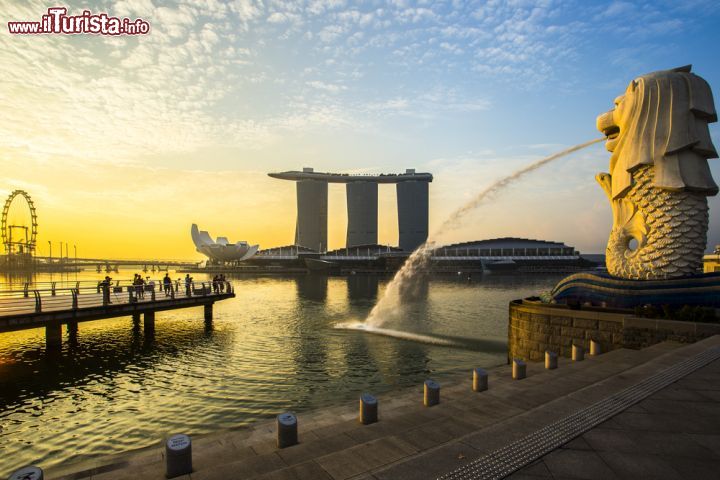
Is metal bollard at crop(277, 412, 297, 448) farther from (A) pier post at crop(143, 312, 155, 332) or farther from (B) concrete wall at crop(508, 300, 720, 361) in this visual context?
(A) pier post at crop(143, 312, 155, 332)

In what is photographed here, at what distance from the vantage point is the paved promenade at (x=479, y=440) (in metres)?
6.76

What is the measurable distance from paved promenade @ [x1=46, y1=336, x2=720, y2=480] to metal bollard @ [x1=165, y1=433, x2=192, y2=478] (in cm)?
32

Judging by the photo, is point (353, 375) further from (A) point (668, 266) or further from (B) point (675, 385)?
(A) point (668, 266)

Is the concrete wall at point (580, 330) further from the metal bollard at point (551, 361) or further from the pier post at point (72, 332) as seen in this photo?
the pier post at point (72, 332)

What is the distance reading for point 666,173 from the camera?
70.1ft

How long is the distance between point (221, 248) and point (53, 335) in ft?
509

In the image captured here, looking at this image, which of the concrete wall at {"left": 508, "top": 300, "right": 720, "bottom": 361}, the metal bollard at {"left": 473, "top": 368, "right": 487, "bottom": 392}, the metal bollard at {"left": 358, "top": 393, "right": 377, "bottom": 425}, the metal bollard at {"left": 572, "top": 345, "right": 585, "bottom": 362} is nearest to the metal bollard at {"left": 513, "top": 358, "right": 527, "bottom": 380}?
the metal bollard at {"left": 473, "top": 368, "right": 487, "bottom": 392}

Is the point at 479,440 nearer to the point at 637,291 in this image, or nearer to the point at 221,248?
the point at 637,291

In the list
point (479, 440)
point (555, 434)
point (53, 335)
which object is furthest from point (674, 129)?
point (53, 335)

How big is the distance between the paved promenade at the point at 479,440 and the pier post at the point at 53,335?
17.5 meters

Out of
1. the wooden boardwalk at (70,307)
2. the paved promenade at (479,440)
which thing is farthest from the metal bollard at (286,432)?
the wooden boardwalk at (70,307)

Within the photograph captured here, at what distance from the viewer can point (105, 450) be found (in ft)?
40.3

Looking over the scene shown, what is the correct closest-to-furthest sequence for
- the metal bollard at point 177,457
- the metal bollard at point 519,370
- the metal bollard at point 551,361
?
the metal bollard at point 177,457 < the metal bollard at point 519,370 < the metal bollard at point 551,361

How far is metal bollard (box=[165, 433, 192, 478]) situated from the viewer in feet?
25.2
